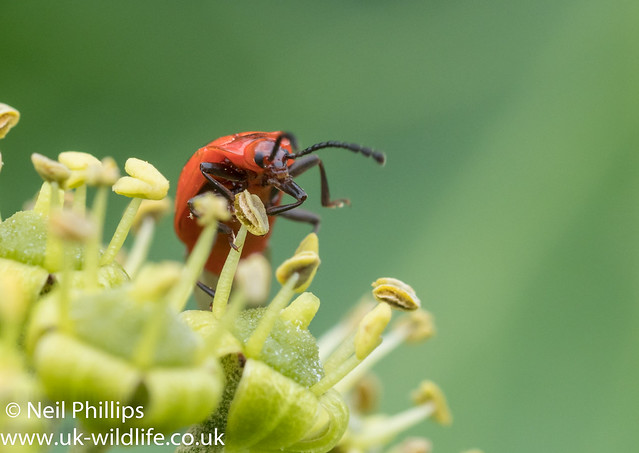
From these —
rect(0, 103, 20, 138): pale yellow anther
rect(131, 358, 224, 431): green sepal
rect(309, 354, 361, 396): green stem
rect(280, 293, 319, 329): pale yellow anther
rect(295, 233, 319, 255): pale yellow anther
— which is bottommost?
rect(131, 358, 224, 431): green sepal

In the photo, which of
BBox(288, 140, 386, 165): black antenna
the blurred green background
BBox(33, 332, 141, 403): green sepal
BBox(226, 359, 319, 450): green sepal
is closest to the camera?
BBox(33, 332, 141, 403): green sepal

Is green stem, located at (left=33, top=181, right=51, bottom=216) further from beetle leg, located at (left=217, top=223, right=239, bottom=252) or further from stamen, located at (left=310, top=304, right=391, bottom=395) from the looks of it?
stamen, located at (left=310, top=304, right=391, bottom=395)

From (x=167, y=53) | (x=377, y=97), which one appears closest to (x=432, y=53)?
(x=377, y=97)

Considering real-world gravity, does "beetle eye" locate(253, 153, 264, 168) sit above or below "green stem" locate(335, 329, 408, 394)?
above

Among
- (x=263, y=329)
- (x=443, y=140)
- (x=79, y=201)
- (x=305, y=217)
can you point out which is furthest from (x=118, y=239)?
(x=443, y=140)

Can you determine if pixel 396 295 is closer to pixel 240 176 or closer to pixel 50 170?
pixel 240 176

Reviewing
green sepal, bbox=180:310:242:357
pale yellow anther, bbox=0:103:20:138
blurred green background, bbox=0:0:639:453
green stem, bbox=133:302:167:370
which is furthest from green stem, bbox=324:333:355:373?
blurred green background, bbox=0:0:639:453

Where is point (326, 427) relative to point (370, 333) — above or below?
below

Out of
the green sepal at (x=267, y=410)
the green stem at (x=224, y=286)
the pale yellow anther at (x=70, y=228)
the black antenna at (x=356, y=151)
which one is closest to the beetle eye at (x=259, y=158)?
the black antenna at (x=356, y=151)
